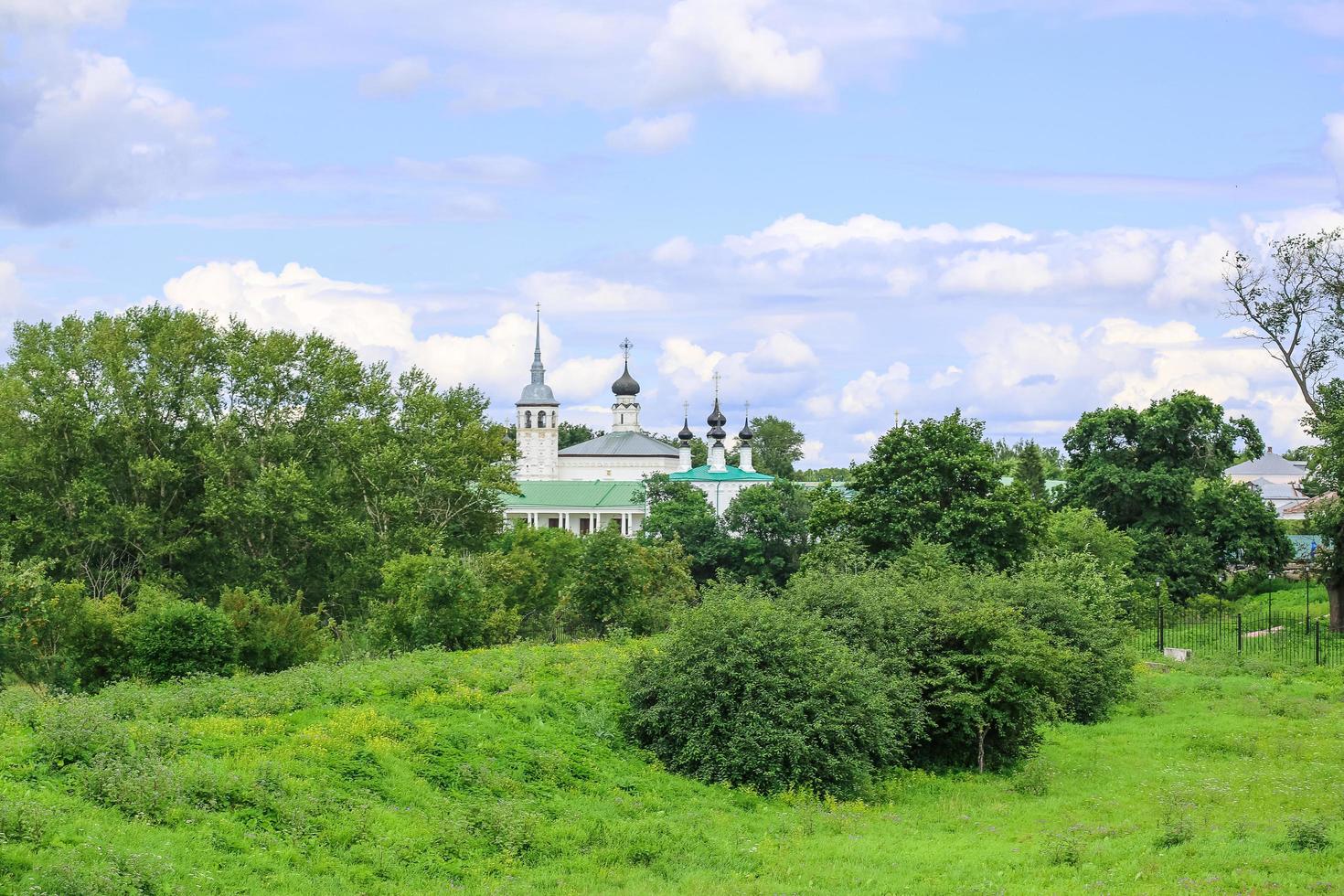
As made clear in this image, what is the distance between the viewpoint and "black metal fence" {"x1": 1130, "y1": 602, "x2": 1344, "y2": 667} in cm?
3403

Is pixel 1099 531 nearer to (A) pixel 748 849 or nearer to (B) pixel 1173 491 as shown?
(B) pixel 1173 491

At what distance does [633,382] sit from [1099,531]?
230 ft

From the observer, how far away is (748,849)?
15.5 metres

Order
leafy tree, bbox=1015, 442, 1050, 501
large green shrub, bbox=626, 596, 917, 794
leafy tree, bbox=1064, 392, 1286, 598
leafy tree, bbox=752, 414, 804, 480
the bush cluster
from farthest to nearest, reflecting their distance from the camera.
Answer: leafy tree, bbox=752, 414, 804, 480, leafy tree, bbox=1015, 442, 1050, 501, leafy tree, bbox=1064, 392, 1286, 598, the bush cluster, large green shrub, bbox=626, 596, 917, 794

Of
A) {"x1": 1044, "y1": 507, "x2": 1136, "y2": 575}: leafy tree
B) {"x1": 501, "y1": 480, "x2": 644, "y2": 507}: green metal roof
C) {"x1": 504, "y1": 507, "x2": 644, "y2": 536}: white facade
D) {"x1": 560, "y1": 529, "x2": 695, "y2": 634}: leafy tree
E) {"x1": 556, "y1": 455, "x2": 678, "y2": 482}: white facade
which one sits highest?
{"x1": 556, "y1": 455, "x2": 678, "y2": 482}: white facade

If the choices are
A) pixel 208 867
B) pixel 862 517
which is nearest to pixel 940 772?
pixel 208 867

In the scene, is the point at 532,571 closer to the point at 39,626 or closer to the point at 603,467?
the point at 39,626

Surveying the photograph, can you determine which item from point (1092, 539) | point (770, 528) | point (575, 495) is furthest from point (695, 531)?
point (575, 495)

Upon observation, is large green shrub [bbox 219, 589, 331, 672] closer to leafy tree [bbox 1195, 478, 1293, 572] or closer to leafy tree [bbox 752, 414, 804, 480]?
leafy tree [bbox 1195, 478, 1293, 572]

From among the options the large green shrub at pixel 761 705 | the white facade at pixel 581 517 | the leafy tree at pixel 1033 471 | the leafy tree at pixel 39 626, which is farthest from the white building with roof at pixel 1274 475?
the leafy tree at pixel 39 626

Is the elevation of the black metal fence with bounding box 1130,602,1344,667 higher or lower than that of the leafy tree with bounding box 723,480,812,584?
lower

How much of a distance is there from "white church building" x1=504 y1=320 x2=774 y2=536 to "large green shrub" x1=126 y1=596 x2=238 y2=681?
207 ft

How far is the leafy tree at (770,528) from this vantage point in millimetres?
68000

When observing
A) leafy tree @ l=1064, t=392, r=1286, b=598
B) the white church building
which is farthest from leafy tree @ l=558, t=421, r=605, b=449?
leafy tree @ l=1064, t=392, r=1286, b=598
